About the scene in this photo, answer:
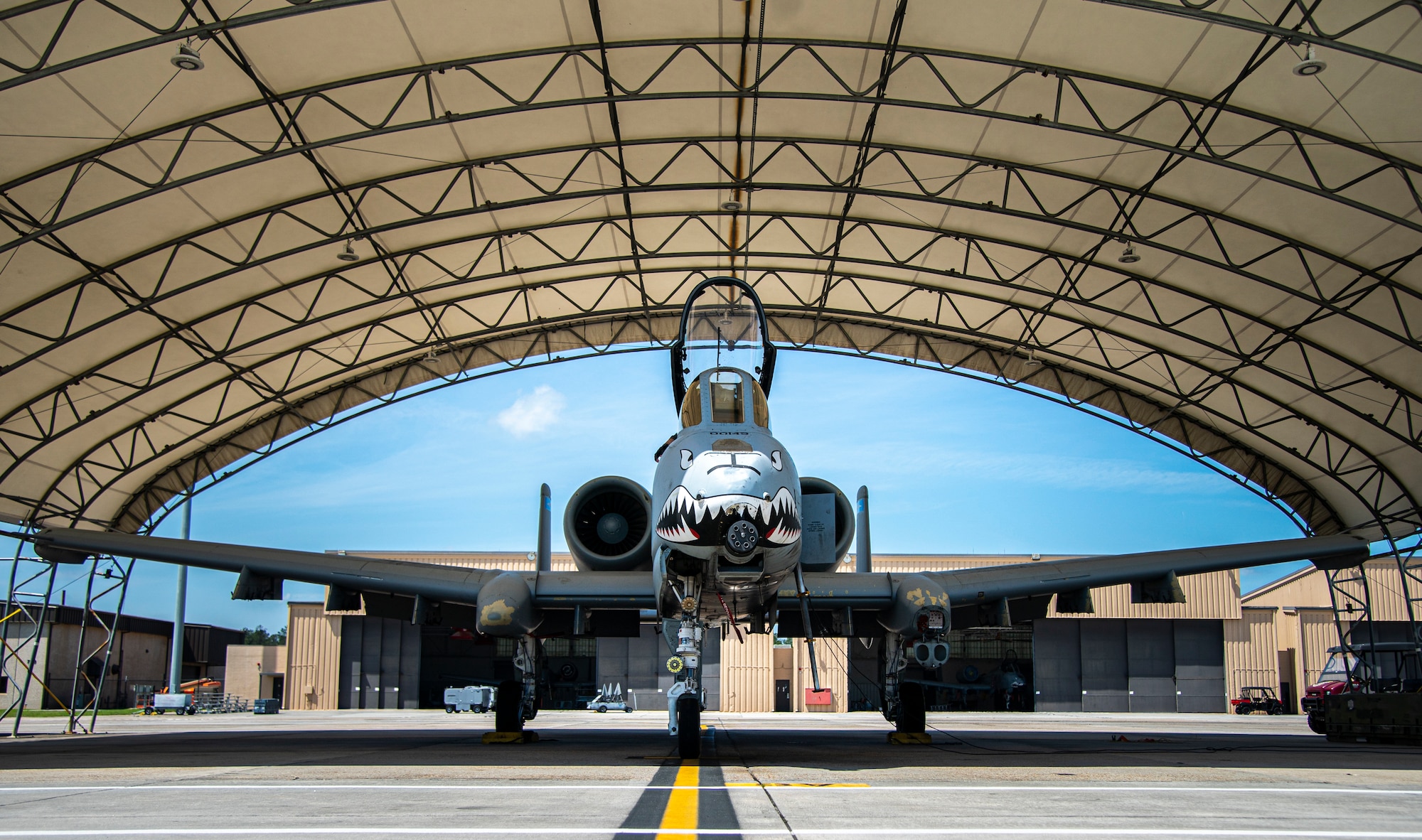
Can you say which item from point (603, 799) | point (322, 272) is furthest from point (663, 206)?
point (603, 799)

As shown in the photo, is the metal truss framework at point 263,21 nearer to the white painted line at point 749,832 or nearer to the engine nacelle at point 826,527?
the engine nacelle at point 826,527

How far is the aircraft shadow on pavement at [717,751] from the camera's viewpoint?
10945mm

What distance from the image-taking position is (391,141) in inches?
643

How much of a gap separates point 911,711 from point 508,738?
6197 millimetres

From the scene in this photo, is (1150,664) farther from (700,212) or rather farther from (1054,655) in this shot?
(700,212)

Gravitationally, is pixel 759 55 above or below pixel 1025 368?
above

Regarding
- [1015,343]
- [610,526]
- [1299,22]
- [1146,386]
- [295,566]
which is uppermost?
[1299,22]

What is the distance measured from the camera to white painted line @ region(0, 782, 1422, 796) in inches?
312

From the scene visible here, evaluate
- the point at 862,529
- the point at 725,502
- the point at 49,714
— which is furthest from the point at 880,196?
the point at 49,714

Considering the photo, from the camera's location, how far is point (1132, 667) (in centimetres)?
3869

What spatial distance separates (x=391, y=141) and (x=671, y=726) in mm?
10417

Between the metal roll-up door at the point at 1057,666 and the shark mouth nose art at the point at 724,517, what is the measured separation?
3176cm

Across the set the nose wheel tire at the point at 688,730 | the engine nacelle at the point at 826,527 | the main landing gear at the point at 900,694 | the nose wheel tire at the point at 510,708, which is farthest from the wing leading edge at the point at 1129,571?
the nose wheel tire at the point at 510,708

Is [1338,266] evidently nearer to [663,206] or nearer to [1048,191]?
[1048,191]
